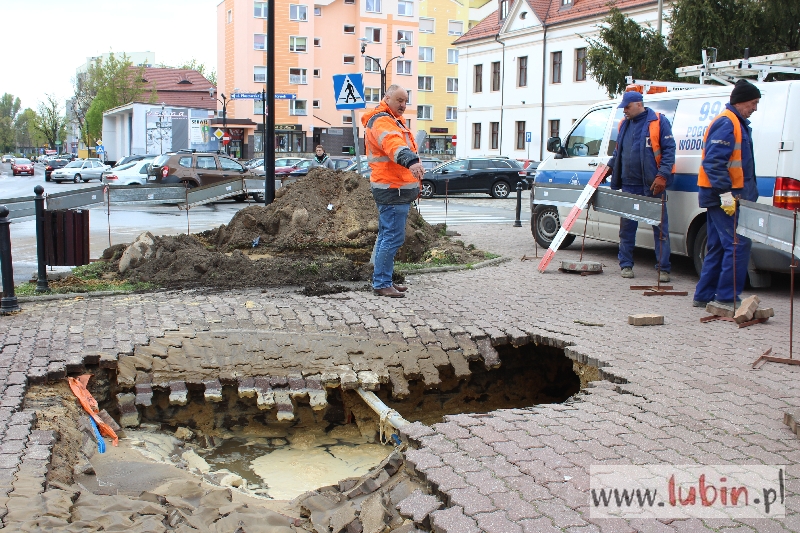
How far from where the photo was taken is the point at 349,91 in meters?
11.8

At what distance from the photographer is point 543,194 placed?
1107cm

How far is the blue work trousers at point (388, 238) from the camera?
7.74 m

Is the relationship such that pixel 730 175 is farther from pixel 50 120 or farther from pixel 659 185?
pixel 50 120

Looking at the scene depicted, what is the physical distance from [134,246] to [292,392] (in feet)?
15.9

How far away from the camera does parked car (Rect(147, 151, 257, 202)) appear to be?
85.2 feet

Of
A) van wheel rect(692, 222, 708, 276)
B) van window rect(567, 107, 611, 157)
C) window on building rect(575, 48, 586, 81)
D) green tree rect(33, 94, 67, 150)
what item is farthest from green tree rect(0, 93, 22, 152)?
van wheel rect(692, 222, 708, 276)

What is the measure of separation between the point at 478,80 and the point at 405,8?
66.5 feet

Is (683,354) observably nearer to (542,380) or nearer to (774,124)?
(542,380)

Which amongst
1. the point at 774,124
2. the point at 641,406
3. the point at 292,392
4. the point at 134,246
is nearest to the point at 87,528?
the point at 292,392

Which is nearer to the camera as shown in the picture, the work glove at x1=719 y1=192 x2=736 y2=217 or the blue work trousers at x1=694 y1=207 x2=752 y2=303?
the work glove at x1=719 y1=192 x2=736 y2=217

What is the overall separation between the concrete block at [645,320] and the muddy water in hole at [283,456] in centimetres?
274

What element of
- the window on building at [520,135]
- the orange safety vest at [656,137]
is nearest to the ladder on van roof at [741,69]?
the orange safety vest at [656,137]

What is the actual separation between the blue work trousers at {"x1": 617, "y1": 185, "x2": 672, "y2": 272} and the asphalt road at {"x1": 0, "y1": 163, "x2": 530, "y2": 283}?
7.54 meters

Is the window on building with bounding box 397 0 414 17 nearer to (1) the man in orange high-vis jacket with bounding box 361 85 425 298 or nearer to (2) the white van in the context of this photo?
(2) the white van
